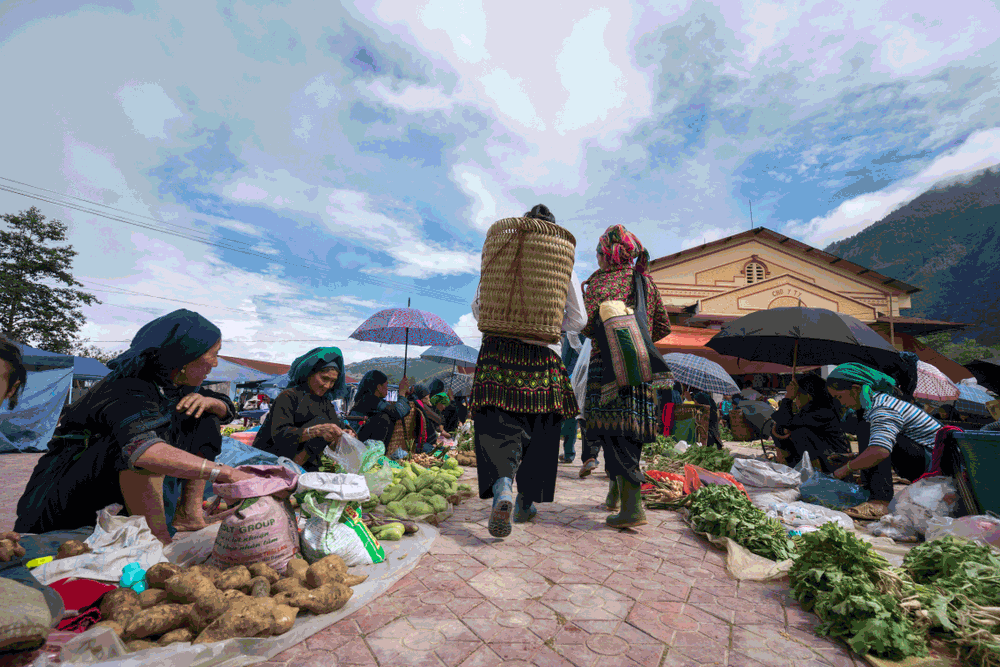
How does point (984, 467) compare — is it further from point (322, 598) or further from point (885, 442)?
point (322, 598)

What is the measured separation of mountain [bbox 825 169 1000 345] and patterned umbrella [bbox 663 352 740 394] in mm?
47490

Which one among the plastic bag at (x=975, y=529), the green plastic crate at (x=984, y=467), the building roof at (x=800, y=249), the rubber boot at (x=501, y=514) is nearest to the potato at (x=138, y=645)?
the rubber boot at (x=501, y=514)

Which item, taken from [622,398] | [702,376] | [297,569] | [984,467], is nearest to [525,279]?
[622,398]

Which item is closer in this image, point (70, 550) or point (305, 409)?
point (70, 550)

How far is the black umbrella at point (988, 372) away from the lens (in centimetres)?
322

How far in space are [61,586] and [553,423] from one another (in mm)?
2589

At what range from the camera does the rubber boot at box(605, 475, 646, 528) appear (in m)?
3.19

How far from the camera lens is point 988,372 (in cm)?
328

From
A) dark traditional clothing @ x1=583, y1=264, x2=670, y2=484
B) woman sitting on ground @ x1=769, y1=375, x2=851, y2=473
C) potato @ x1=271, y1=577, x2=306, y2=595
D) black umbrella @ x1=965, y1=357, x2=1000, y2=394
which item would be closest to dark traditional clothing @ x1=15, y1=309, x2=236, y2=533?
potato @ x1=271, y1=577, x2=306, y2=595

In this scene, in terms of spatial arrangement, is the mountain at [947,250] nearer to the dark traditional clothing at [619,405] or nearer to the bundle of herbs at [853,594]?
the dark traditional clothing at [619,405]

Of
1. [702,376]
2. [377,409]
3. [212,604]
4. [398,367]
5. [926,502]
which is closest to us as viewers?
[212,604]

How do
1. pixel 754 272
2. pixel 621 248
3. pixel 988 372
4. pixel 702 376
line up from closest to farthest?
pixel 988 372, pixel 621 248, pixel 702 376, pixel 754 272

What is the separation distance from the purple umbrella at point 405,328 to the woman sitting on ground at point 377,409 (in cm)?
141

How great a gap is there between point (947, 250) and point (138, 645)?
9223 cm
